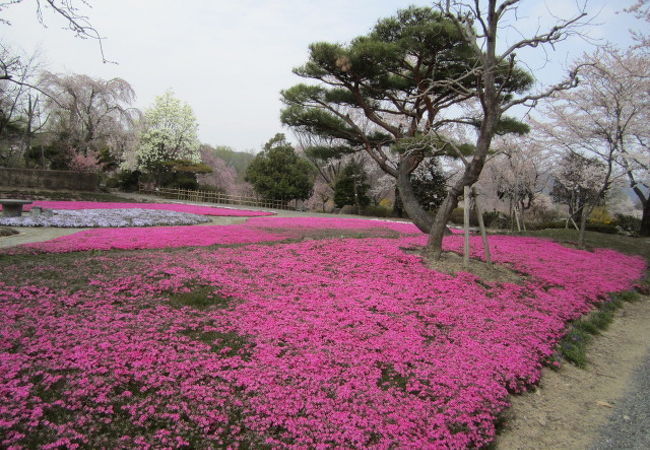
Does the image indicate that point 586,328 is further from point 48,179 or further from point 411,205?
point 48,179

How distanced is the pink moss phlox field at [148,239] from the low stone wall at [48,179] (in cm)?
1697

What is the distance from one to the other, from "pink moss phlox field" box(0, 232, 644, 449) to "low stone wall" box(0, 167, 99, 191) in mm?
21249

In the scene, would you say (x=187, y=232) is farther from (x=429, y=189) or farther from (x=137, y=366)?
(x=429, y=189)

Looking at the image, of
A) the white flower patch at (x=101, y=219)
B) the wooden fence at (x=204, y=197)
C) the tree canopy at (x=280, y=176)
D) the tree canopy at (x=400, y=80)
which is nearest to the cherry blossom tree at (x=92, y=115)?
the wooden fence at (x=204, y=197)

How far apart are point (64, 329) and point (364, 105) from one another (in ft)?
41.3

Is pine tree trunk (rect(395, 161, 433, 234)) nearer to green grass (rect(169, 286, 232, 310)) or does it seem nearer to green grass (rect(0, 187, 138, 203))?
green grass (rect(169, 286, 232, 310))

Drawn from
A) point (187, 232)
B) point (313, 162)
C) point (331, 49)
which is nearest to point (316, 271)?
point (187, 232)

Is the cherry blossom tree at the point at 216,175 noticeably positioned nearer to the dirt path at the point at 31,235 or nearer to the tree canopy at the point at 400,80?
the tree canopy at the point at 400,80

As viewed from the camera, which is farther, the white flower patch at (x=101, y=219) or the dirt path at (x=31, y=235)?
the white flower patch at (x=101, y=219)

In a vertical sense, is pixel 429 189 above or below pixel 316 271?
above

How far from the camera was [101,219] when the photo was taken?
14.1 m

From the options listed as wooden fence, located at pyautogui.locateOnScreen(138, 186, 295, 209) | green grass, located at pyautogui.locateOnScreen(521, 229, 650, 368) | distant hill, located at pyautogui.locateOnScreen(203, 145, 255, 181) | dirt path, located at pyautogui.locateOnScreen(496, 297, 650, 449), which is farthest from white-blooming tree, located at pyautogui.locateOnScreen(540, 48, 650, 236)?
distant hill, located at pyautogui.locateOnScreen(203, 145, 255, 181)

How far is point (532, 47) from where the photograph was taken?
8234mm

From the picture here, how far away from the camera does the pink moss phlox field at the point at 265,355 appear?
10.2 feet
